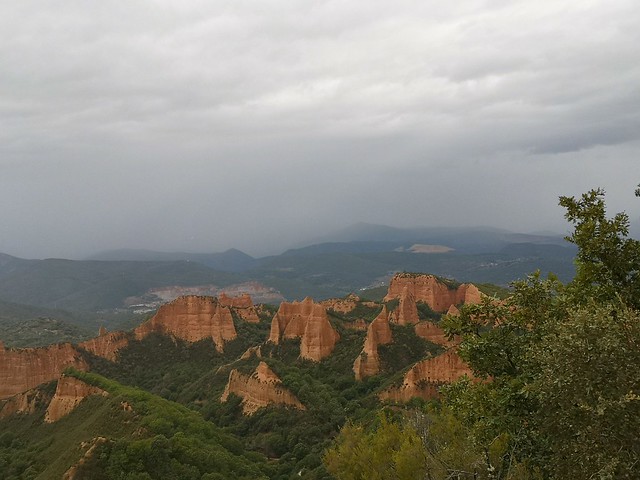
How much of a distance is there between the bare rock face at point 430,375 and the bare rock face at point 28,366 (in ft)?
144

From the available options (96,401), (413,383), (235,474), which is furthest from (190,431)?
(413,383)

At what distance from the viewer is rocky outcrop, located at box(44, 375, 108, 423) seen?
1895 inches

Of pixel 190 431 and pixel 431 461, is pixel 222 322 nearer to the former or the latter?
pixel 190 431

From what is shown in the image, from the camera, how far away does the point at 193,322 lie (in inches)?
3086

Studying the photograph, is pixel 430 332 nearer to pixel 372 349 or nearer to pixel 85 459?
pixel 372 349

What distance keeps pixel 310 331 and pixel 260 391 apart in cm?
1308

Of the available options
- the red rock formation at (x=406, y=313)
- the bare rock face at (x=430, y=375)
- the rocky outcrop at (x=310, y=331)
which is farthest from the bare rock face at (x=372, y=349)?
the bare rock face at (x=430, y=375)

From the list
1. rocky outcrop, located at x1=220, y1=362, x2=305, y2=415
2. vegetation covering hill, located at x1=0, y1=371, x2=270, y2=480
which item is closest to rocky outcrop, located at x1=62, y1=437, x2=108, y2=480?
vegetation covering hill, located at x1=0, y1=371, x2=270, y2=480

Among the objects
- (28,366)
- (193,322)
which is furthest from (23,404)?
(193,322)

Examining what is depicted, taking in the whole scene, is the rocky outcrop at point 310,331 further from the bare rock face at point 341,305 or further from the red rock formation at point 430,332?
the bare rock face at point 341,305

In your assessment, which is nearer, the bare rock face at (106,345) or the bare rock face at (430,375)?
the bare rock face at (430,375)

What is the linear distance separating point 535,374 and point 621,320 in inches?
122

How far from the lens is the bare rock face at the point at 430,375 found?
45406mm

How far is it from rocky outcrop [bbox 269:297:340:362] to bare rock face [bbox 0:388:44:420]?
29.7 metres
